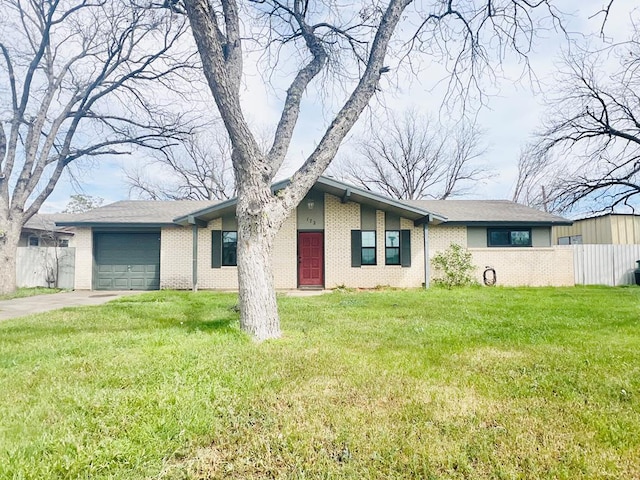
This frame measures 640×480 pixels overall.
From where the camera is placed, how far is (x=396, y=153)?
28172 mm

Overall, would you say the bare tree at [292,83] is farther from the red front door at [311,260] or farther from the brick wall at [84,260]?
the brick wall at [84,260]

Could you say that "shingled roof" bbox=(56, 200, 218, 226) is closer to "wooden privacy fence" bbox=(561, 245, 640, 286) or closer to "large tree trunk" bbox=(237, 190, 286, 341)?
"large tree trunk" bbox=(237, 190, 286, 341)

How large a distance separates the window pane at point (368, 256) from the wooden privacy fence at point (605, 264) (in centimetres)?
830

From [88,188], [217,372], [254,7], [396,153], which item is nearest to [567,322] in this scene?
[217,372]

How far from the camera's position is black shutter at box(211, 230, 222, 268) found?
13266 millimetres

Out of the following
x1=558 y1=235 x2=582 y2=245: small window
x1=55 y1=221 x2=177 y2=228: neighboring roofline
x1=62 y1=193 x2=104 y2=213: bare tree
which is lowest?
x1=558 y1=235 x2=582 y2=245: small window

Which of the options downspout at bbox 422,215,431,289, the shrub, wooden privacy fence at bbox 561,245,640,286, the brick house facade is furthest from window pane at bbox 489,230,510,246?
downspout at bbox 422,215,431,289

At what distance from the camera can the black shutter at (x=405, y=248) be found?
13500mm

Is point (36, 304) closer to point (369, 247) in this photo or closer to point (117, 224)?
point (117, 224)

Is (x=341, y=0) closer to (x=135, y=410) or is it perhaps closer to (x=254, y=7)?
(x=254, y=7)

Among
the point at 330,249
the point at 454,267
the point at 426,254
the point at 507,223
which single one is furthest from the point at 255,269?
the point at 507,223

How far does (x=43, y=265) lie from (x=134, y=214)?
14.4 feet

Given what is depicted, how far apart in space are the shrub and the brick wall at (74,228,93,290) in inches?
516

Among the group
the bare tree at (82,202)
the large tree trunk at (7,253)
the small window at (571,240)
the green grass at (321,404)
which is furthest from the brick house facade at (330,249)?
the bare tree at (82,202)
